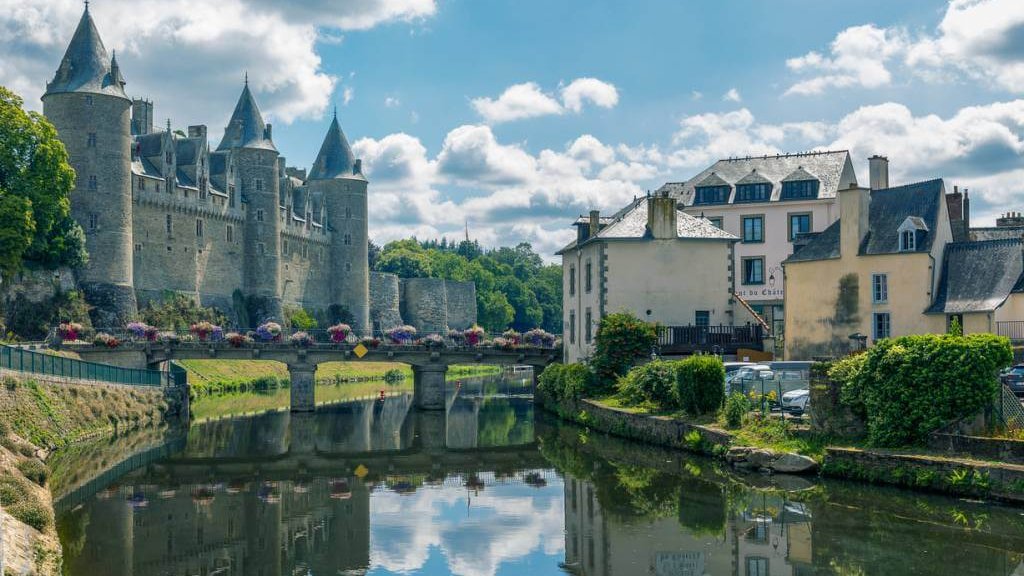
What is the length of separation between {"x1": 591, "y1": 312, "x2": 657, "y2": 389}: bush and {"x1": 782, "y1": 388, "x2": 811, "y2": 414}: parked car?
856 centimetres

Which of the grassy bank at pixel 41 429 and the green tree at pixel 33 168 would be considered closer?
the grassy bank at pixel 41 429

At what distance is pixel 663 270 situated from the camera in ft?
126

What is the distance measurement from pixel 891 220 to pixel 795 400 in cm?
821

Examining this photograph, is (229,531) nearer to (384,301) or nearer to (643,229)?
(643,229)

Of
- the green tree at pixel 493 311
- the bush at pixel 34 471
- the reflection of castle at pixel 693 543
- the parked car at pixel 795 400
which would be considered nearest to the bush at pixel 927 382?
the reflection of castle at pixel 693 543

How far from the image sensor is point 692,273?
38656 mm

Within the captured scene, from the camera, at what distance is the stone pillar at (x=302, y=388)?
148 feet

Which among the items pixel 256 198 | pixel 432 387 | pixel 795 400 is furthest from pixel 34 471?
pixel 256 198

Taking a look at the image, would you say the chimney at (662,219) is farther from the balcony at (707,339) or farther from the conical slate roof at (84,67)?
the conical slate roof at (84,67)

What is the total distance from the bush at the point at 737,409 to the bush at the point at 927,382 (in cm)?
383

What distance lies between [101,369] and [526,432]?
1429 cm

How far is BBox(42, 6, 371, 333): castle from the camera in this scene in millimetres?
57062

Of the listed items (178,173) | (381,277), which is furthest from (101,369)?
(381,277)

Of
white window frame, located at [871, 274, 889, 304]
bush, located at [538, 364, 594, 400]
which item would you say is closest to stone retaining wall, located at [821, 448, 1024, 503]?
white window frame, located at [871, 274, 889, 304]
